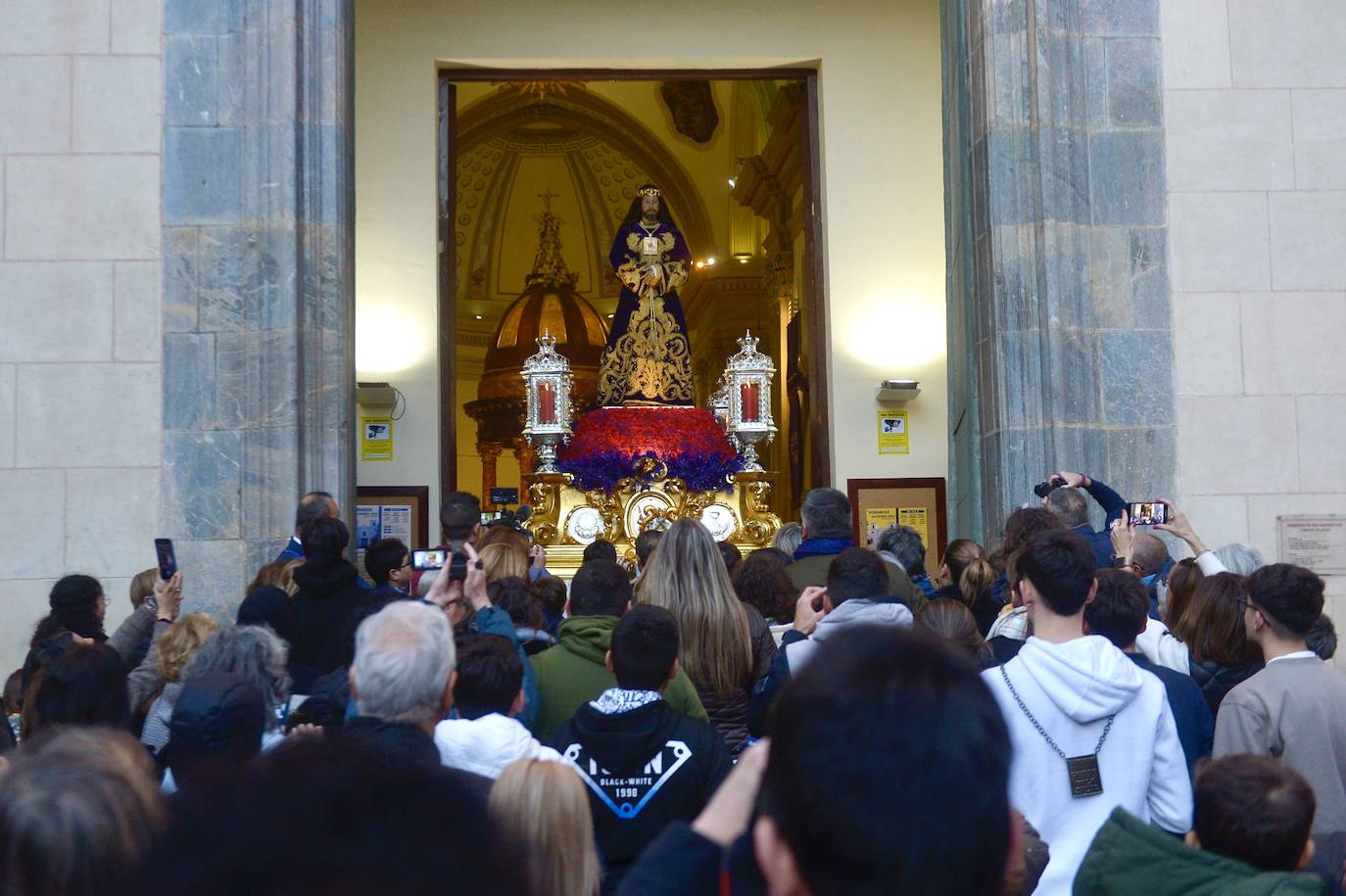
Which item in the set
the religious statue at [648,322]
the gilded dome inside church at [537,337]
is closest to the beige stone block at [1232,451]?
the religious statue at [648,322]

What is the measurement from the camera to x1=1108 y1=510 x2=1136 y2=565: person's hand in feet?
18.6

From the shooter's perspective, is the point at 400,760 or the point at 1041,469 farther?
the point at 1041,469

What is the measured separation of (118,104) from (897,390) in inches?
224

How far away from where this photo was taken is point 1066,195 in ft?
27.0

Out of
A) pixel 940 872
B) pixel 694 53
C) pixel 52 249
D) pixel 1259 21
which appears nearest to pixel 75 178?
pixel 52 249

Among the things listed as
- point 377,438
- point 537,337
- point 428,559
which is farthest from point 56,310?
point 537,337

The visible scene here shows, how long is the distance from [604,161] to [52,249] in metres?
15.8

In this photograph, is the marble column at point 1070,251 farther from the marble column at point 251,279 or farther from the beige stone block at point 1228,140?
the marble column at point 251,279

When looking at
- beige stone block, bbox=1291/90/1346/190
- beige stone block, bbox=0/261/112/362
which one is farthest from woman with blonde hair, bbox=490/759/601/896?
beige stone block, bbox=1291/90/1346/190

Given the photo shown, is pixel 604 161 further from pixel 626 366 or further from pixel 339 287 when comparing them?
pixel 339 287

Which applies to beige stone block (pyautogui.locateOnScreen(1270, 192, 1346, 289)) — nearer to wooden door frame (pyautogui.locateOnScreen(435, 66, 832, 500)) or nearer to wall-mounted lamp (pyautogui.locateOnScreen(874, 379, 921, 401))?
wall-mounted lamp (pyautogui.locateOnScreen(874, 379, 921, 401))

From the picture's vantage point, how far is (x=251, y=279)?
25.9 ft

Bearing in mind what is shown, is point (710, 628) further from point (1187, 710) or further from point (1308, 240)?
point (1308, 240)

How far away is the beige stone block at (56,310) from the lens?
7.91 m
